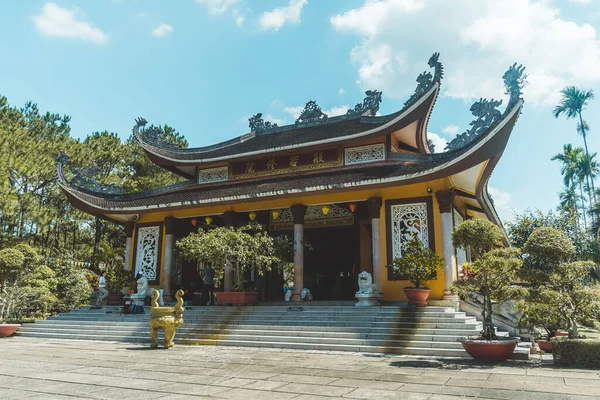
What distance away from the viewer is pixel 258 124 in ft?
61.7

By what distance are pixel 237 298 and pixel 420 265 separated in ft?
17.0

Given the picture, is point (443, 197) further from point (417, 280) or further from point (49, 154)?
point (49, 154)

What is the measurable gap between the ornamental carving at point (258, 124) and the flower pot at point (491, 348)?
42.4ft

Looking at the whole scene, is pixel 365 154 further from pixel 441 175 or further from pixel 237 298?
pixel 237 298

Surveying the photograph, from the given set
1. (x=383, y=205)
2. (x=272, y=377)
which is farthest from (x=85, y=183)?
(x=272, y=377)

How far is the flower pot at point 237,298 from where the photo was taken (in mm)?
12469

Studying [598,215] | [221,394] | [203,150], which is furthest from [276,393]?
[598,215]

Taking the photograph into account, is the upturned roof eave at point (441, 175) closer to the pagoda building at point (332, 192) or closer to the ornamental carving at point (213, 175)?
the pagoda building at point (332, 192)

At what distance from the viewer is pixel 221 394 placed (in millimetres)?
4801

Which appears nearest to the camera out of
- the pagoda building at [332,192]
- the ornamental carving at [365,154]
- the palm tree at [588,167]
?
the pagoda building at [332,192]

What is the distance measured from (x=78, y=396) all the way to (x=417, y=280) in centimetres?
819

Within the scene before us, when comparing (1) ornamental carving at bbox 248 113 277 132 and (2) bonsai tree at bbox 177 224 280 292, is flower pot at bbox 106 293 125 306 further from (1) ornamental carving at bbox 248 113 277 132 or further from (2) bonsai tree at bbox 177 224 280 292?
(1) ornamental carving at bbox 248 113 277 132

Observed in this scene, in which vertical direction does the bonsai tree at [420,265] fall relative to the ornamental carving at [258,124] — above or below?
below

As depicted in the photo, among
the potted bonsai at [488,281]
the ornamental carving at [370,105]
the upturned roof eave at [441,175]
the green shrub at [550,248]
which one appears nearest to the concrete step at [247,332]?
the potted bonsai at [488,281]
